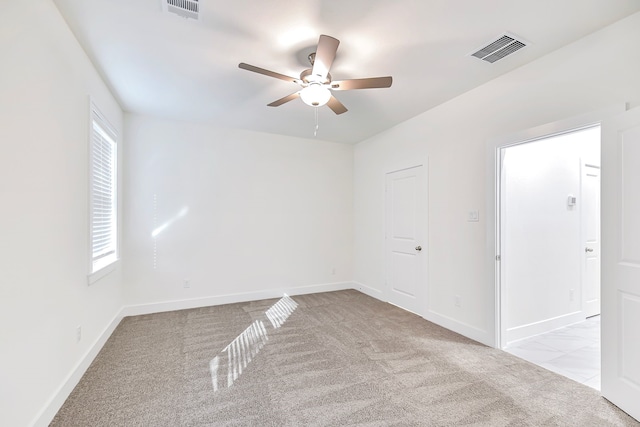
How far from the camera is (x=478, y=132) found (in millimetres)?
3107

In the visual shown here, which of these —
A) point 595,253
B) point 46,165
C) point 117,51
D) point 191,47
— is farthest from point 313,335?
point 595,253

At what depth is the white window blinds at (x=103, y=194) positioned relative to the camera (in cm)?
289

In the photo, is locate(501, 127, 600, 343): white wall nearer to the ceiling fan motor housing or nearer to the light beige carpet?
the light beige carpet

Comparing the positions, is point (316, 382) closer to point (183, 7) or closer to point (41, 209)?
point (41, 209)

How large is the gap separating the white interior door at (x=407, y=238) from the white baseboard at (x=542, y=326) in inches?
39.9

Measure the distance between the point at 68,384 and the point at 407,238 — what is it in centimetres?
390

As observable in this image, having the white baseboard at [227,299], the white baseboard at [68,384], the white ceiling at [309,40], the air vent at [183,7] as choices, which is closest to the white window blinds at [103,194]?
the white ceiling at [309,40]

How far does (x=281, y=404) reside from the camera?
6.75 feet

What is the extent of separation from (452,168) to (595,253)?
7.80 feet

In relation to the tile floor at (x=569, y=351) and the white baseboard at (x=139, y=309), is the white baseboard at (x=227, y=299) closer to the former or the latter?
the white baseboard at (x=139, y=309)

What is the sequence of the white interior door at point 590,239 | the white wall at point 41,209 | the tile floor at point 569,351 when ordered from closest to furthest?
the white wall at point 41,209 < the tile floor at point 569,351 < the white interior door at point 590,239

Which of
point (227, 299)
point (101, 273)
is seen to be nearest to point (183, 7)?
point (101, 273)

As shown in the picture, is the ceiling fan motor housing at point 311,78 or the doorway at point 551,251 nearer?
the ceiling fan motor housing at point 311,78

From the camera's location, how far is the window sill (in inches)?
102
